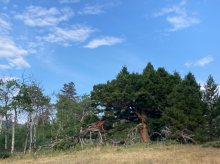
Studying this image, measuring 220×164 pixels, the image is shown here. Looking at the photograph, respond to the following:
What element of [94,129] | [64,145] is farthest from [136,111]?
[64,145]

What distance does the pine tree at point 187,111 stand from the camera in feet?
60.0

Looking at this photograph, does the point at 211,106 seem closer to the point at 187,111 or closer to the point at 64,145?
the point at 187,111

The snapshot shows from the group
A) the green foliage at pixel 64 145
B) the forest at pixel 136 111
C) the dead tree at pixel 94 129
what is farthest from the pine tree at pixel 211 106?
the green foliage at pixel 64 145

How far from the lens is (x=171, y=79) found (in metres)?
25.7

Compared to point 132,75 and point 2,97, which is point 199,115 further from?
point 2,97

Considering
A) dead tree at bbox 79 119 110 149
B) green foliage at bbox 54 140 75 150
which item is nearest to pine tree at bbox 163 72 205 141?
dead tree at bbox 79 119 110 149

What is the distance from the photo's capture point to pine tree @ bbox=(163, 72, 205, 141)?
60.0ft

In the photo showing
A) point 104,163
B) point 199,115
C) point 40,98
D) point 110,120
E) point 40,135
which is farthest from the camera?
point 40,135

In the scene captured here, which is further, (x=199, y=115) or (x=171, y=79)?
(x=171, y=79)

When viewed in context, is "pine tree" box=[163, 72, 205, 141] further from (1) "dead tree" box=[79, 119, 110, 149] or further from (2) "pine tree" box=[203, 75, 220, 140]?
(1) "dead tree" box=[79, 119, 110, 149]

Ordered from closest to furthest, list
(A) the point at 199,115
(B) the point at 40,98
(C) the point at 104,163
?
(C) the point at 104,163 < (A) the point at 199,115 < (B) the point at 40,98

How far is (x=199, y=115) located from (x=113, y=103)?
11.0m

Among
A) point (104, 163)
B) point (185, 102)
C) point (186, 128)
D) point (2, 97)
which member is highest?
point (2, 97)

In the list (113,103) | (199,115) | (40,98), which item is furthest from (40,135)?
(199,115)
